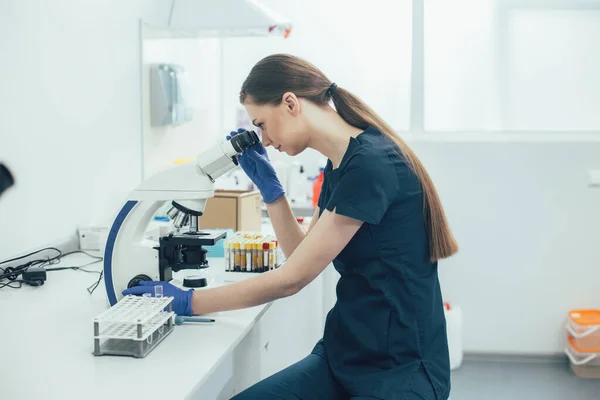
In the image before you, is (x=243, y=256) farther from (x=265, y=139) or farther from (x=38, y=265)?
(x=38, y=265)

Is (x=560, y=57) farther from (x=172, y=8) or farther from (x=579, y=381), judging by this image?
(x=172, y=8)

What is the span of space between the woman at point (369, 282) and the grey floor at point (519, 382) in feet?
5.71

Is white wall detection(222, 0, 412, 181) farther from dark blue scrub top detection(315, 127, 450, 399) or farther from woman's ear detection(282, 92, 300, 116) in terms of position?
dark blue scrub top detection(315, 127, 450, 399)

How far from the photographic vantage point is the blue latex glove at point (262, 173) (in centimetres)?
196

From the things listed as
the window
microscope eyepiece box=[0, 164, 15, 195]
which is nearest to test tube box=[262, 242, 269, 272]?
microscope eyepiece box=[0, 164, 15, 195]

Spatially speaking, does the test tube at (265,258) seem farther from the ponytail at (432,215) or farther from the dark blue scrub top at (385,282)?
the ponytail at (432,215)

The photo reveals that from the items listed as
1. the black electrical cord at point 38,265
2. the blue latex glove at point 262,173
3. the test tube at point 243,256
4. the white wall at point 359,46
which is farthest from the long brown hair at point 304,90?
the white wall at point 359,46

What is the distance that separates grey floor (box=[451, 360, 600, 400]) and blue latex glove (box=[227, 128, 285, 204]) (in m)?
1.68

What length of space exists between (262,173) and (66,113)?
906 mm

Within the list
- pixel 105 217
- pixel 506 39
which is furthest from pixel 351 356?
pixel 506 39

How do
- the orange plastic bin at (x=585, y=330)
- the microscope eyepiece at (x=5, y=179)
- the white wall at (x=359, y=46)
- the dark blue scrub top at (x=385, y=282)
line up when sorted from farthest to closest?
the white wall at (x=359, y=46) → the orange plastic bin at (x=585, y=330) → the dark blue scrub top at (x=385, y=282) → the microscope eyepiece at (x=5, y=179)

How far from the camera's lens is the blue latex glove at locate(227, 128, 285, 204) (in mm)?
1957

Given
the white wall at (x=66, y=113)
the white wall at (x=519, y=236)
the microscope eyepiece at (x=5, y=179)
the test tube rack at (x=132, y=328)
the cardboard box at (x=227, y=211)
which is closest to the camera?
the microscope eyepiece at (x=5, y=179)

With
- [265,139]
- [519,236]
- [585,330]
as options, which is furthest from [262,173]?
[585,330]
